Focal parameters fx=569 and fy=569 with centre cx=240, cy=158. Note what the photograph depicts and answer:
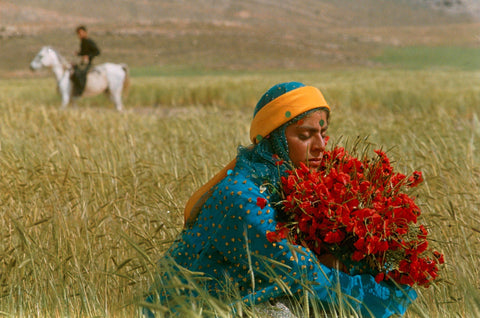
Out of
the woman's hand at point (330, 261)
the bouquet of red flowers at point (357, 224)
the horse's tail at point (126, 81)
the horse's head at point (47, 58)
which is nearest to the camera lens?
the bouquet of red flowers at point (357, 224)

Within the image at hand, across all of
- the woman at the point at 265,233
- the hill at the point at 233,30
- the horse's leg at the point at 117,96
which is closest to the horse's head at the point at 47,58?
the horse's leg at the point at 117,96

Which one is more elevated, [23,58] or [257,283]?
[257,283]

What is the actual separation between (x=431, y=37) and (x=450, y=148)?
91.2 metres

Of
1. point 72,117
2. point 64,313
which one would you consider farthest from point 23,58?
point 64,313

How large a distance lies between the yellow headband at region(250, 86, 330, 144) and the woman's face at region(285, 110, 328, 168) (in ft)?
0.13

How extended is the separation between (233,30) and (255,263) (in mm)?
75715

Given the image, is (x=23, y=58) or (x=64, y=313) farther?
(x=23, y=58)

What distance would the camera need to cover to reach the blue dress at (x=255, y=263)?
1631mm

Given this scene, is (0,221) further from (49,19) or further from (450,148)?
(49,19)

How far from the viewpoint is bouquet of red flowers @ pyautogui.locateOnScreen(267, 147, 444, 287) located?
1.59m

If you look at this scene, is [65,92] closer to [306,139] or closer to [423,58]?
[306,139]

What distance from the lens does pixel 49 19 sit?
300 ft

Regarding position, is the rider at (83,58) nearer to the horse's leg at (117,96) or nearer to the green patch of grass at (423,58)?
the horse's leg at (117,96)

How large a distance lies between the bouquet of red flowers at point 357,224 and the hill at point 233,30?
3261 centimetres
